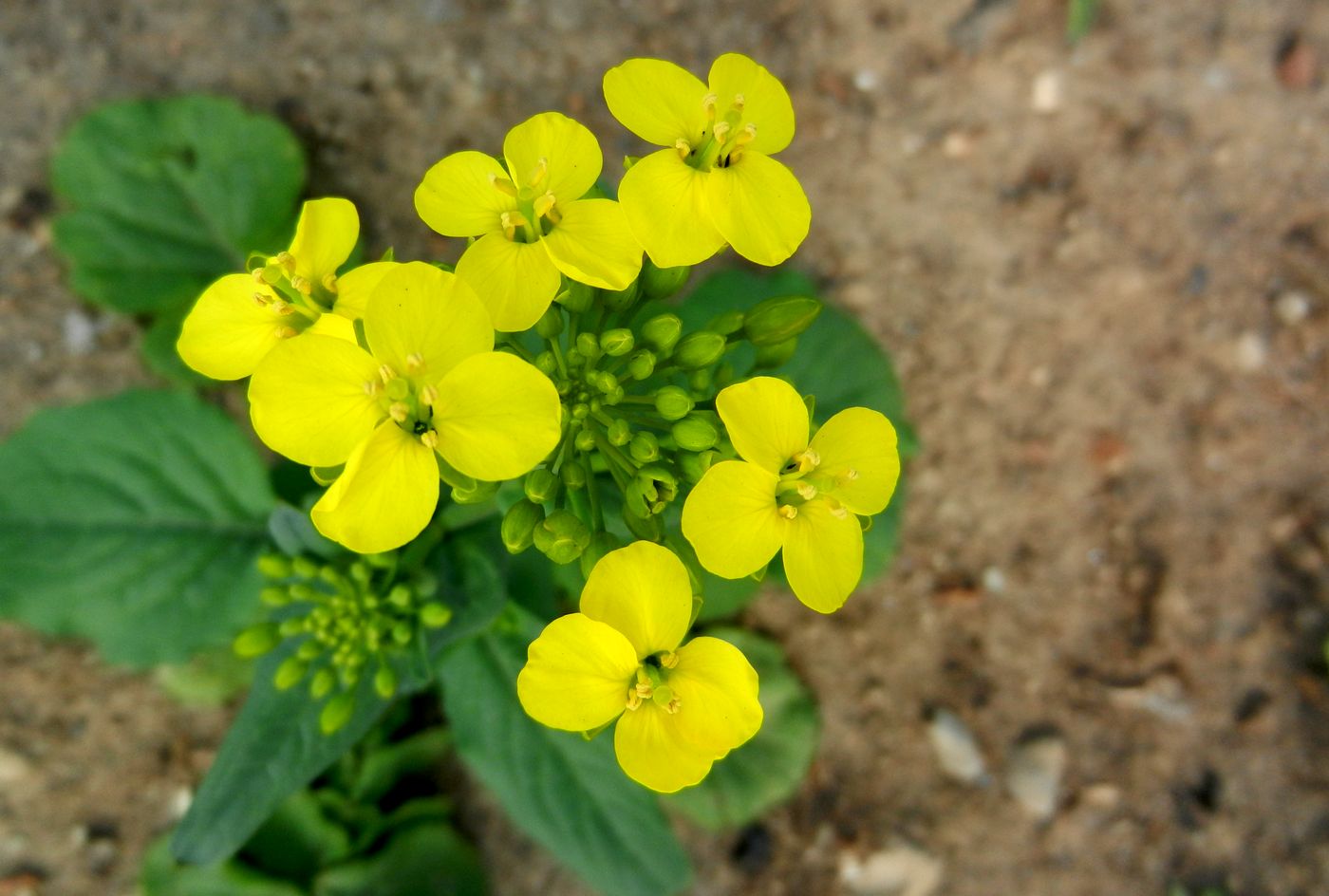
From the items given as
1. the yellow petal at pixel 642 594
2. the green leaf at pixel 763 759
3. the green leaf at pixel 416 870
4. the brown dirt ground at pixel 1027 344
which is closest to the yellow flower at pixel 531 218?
the yellow petal at pixel 642 594

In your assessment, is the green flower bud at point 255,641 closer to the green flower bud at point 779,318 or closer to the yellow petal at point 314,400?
the yellow petal at point 314,400

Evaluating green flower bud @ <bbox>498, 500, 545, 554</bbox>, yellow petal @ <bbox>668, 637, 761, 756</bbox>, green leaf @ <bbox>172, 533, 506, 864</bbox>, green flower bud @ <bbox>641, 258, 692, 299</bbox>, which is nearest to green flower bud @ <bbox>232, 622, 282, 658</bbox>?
green leaf @ <bbox>172, 533, 506, 864</bbox>

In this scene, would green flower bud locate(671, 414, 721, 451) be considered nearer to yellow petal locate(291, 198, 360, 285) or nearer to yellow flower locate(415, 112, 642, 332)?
yellow flower locate(415, 112, 642, 332)

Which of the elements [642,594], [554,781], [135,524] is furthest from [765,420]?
[135,524]

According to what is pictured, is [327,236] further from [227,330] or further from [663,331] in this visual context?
[663,331]

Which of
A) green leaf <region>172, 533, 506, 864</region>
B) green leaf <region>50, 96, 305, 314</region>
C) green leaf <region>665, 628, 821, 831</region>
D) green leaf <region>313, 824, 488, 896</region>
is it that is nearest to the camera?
green leaf <region>172, 533, 506, 864</region>
